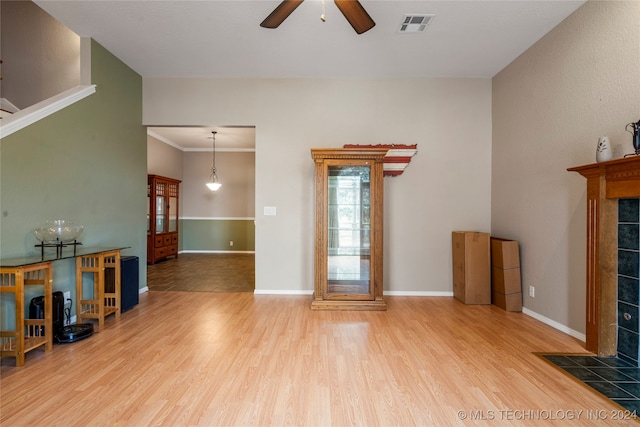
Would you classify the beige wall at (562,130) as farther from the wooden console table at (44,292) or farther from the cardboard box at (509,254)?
the wooden console table at (44,292)

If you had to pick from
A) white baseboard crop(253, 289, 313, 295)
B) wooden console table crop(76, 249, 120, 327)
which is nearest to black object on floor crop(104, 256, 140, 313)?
wooden console table crop(76, 249, 120, 327)

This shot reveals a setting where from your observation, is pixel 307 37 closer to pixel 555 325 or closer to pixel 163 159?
pixel 555 325

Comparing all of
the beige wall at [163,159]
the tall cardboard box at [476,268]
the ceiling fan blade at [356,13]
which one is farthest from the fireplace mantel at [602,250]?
the beige wall at [163,159]

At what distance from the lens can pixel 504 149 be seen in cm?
384

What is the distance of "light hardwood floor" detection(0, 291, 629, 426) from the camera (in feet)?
5.54

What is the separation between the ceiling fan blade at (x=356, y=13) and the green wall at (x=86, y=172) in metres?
2.82

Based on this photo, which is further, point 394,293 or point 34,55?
point 394,293

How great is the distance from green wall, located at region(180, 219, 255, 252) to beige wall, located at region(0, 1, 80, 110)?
190 inches

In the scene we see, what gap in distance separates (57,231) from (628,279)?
465cm

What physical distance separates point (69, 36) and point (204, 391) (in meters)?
4.51

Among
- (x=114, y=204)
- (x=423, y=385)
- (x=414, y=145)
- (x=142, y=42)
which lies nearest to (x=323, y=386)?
(x=423, y=385)

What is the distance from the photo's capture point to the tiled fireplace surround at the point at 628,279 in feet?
7.23

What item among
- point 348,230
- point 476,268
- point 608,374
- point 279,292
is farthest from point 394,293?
point 608,374

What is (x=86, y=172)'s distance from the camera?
3.30 meters
